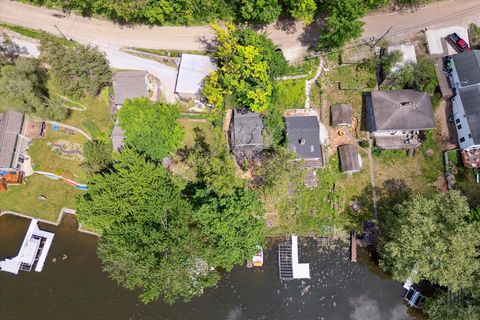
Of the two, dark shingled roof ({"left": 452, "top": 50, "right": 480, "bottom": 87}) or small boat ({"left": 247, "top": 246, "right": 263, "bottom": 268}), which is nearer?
dark shingled roof ({"left": 452, "top": 50, "right": 480, "bottom": 87})

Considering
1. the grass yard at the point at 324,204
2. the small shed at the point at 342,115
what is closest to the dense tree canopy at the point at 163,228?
the grass yard at the point at 324,204

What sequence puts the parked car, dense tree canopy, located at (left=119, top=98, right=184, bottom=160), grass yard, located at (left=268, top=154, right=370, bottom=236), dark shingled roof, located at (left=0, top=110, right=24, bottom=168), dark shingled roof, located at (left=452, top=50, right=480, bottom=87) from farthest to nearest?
the parked car
grass yard, located at (left=268, top=154, right=370, bottom=236)
dark shingled roof, located at (left=0, top=110, right=24, bottom=168)
dark shingled roof, located at (left=452, top=50, right=480, bottom=87)
dense tree canopy, located at (left=119, top=98, right=184, bottom=160)

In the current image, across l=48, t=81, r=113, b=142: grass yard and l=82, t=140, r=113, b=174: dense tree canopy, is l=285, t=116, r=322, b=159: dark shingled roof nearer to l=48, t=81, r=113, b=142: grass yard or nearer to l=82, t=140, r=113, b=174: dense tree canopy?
l=82, t=140, r=113, b=174: dense tree canopy

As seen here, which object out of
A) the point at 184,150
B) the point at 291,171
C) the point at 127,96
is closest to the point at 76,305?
the point at 184,150

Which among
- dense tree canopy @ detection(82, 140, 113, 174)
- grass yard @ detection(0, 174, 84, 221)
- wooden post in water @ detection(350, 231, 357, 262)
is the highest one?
dense tree canopy @ detection(82, 140, 113, 174)

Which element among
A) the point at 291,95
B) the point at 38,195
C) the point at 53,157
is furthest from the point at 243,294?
the point at 53,157

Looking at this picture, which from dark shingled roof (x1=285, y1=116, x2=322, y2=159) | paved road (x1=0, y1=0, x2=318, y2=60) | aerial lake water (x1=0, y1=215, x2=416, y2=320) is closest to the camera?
aerial lake water (x1=0, y1=215, x2=416, y2=320)

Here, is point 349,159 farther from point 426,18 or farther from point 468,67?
point 426,18

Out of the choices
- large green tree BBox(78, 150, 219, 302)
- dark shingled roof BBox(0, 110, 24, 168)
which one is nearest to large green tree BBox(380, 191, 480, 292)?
large green tree BBox(78, 150, 219, 302)
